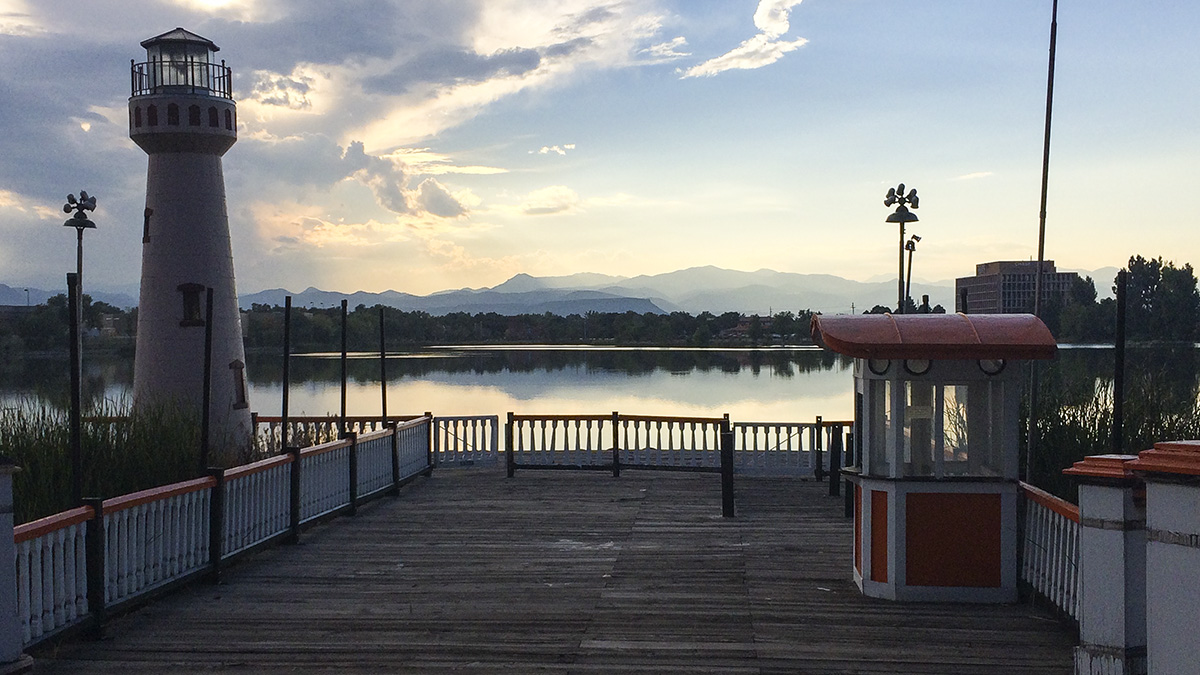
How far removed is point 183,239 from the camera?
637 inches

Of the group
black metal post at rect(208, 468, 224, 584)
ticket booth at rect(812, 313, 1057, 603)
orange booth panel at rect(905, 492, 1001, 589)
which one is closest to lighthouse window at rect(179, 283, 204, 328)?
black metal post at rect(208, 468, 224, 584)

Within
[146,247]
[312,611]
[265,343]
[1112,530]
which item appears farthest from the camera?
[265,343]

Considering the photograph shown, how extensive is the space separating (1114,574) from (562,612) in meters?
3.80

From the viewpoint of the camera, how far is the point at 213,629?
21.1 feet

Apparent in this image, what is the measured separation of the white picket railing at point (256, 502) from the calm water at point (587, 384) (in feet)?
19.5

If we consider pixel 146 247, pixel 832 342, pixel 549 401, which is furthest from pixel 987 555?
pixel 549 401

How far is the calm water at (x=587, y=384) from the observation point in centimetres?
4478

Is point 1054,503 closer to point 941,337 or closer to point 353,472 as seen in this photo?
point 941,337

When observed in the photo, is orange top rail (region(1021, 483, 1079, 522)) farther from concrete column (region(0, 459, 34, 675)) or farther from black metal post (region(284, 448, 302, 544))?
black metal post (region(284, 448, 302, 544))

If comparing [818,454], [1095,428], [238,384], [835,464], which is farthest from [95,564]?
[238,384]

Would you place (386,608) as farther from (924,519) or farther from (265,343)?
(265,343)

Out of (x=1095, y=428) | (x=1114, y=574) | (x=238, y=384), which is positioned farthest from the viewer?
(x=238, y=384)

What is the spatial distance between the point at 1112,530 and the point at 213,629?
18.9 feet

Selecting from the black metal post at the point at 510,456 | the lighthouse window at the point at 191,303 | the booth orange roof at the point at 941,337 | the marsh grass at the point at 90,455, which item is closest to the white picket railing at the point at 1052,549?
the booth orange roof at the point at 941,337
